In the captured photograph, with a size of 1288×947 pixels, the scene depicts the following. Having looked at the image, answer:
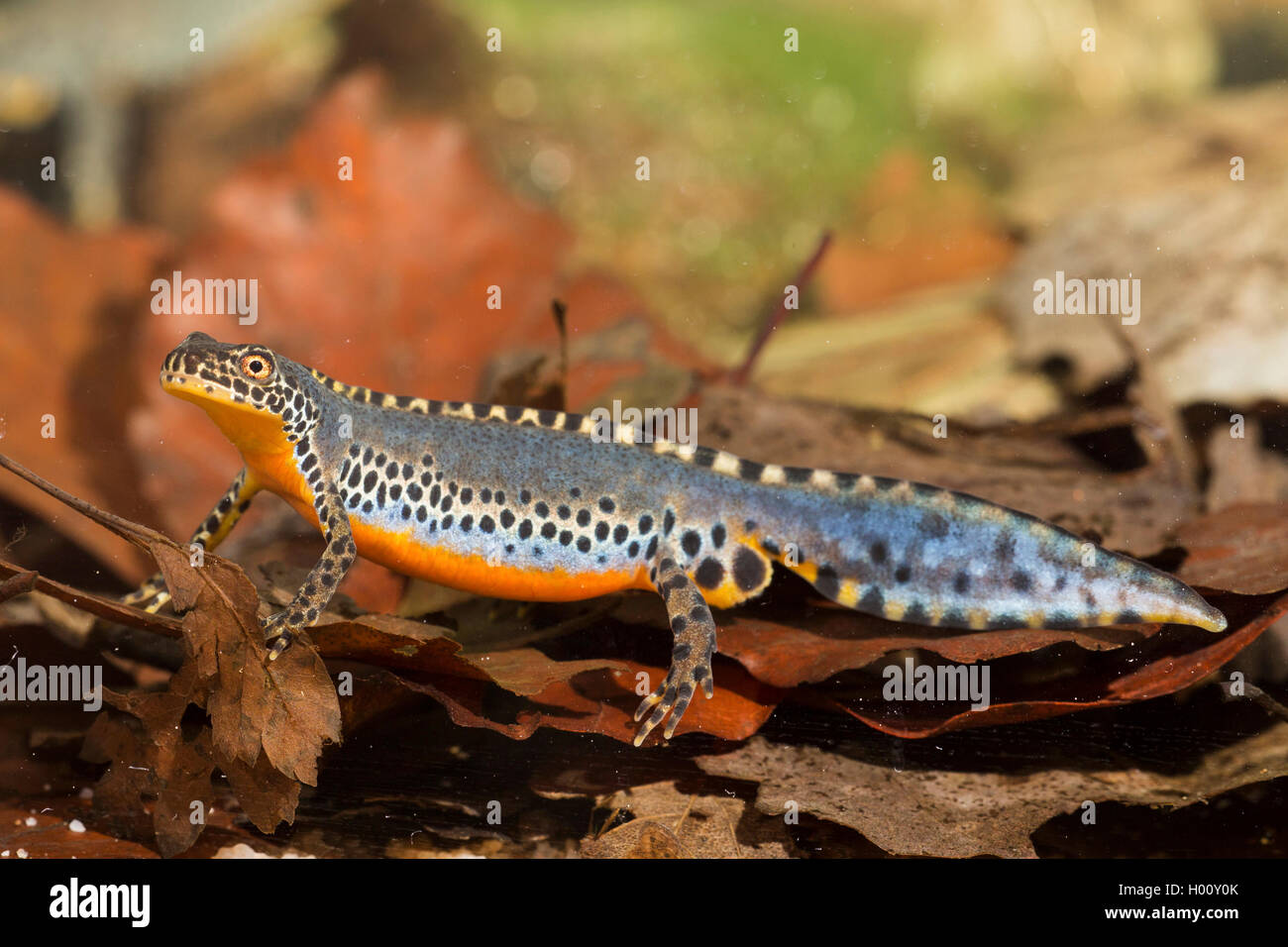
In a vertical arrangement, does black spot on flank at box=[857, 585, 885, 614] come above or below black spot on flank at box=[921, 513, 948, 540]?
below

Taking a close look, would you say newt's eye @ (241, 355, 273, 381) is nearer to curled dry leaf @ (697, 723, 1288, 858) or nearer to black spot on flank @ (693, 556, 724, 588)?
black spot on flank @ (693, 556, 724, 588)

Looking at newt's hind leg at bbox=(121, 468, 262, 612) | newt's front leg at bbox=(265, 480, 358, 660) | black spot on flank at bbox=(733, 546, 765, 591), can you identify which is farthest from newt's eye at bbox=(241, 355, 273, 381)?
black spot on flank at bbox=(733, 546, 765, 591)

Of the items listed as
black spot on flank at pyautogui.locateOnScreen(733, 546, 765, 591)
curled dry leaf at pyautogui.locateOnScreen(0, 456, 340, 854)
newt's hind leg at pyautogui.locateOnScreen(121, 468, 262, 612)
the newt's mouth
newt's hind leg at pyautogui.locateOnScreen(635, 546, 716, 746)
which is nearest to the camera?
curled dry leaf at pyautogui.locateOnScreen(0, 456, 340, 854)

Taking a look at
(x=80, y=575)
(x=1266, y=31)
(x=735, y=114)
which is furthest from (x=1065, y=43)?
(x=80, y=575)

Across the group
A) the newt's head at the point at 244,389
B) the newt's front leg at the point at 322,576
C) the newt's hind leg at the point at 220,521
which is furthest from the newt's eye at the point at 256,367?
the newt's hind leg at the point at 220,521

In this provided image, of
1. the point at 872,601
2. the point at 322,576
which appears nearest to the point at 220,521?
the point at 322,576

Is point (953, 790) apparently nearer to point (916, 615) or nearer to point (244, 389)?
point (916, 615)

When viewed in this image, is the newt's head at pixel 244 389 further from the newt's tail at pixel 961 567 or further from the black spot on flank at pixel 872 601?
the black spot on flank at pixel 872 601

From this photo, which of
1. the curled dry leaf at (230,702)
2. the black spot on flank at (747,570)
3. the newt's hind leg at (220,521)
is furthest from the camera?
the newt's hind leg at (220,521)
